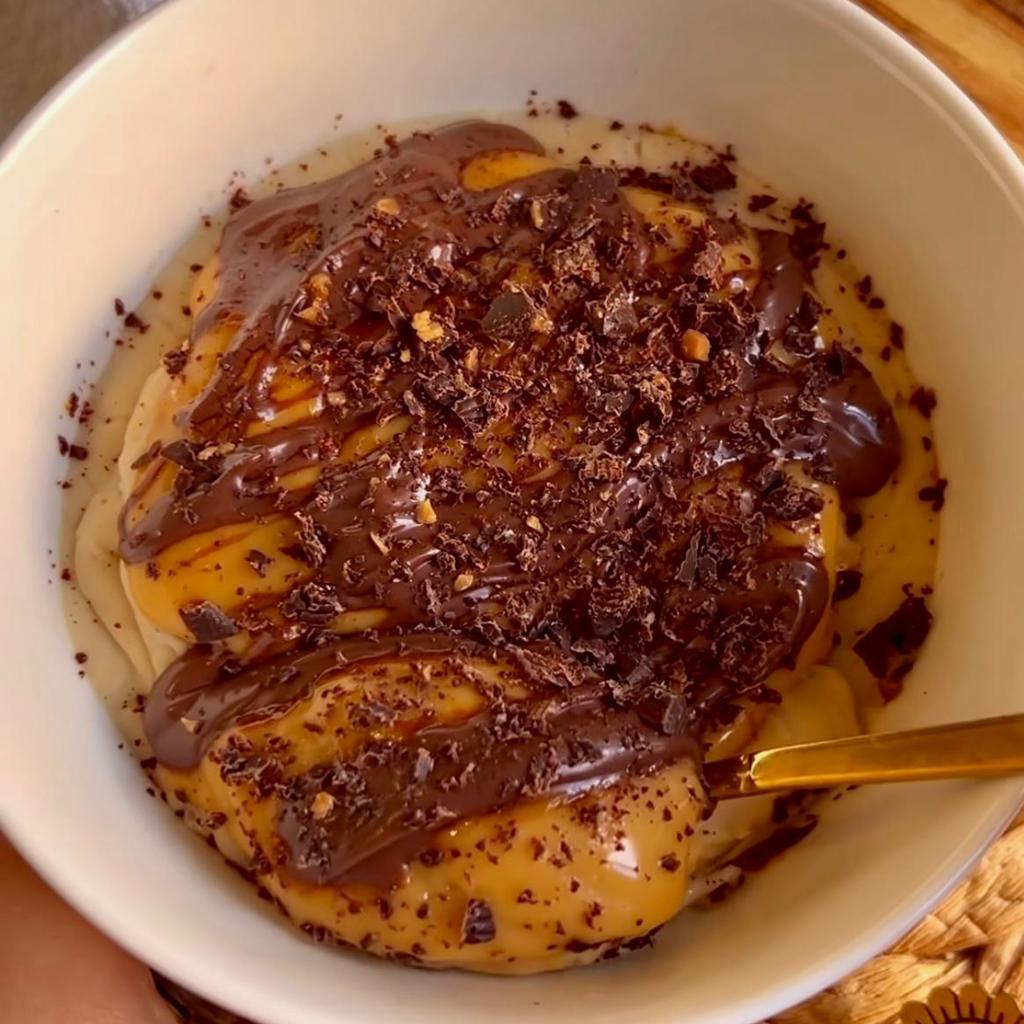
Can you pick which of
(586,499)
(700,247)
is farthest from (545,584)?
(700,247)

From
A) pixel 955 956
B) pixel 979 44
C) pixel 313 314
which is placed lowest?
pixel 955 956

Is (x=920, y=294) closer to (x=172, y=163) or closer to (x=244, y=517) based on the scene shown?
(x=244, y=517)

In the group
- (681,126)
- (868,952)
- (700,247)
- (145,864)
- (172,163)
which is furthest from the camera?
(681,126)

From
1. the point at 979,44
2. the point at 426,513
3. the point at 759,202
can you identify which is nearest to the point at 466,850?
the point at 426,513

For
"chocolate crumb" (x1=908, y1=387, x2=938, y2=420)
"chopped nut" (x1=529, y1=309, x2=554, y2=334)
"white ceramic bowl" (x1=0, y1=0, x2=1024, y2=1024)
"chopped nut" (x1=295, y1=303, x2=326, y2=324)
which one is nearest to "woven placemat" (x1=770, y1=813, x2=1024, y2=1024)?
"white ceramic bowl" (x1=0, y1=0, x2=1024, y2=1024)

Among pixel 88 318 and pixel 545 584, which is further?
pixel 88 318

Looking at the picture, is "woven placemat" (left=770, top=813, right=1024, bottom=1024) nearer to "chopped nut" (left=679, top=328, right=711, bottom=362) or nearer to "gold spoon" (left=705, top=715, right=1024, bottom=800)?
"gold spoon" (left=705, top=715, right=1024, bottom=800)

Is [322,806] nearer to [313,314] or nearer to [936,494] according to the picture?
[313,314]
